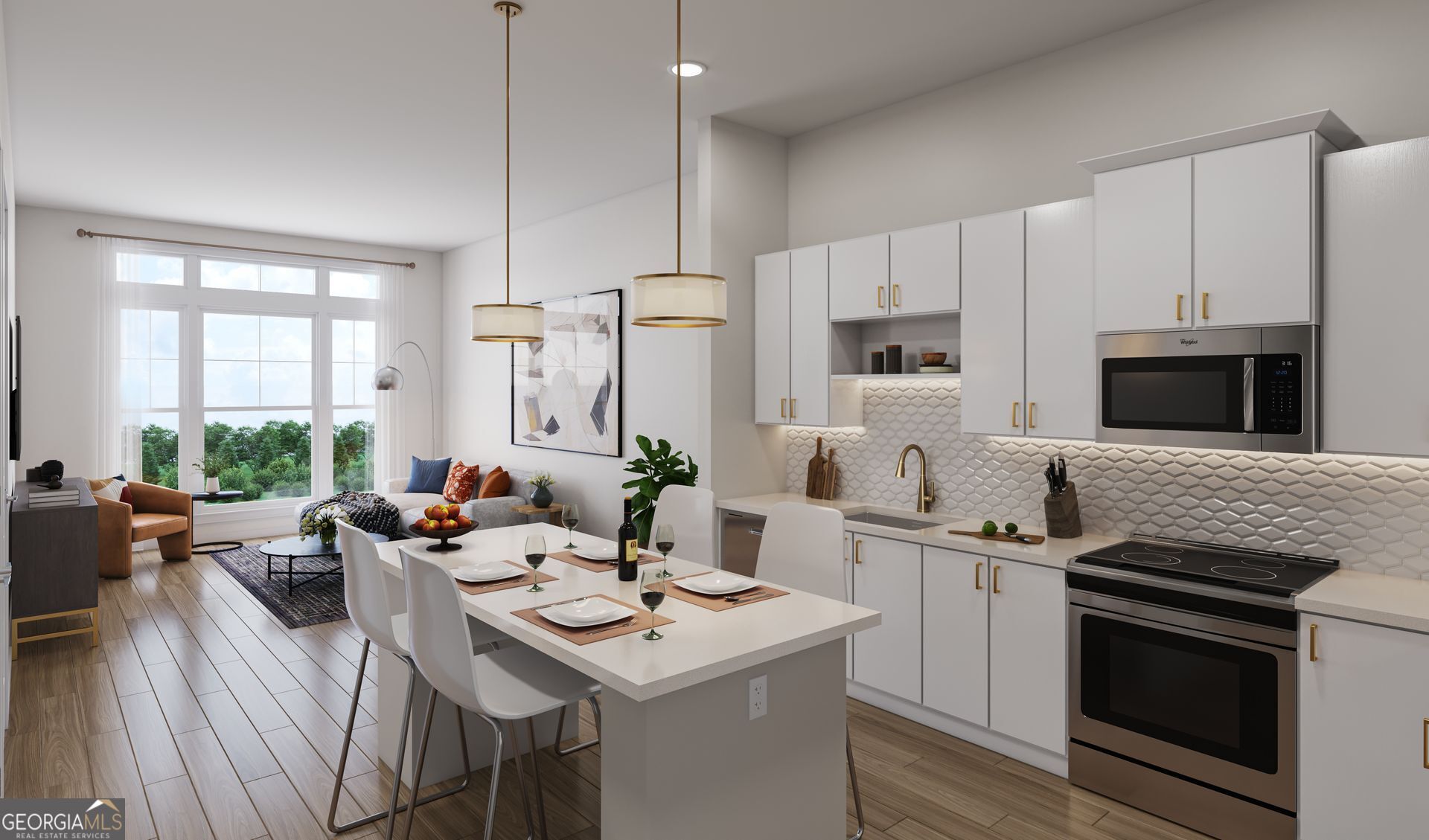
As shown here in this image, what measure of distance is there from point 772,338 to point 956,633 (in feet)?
5.99

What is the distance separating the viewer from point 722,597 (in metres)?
2.57

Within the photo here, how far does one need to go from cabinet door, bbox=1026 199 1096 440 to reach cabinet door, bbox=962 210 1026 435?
52 mm

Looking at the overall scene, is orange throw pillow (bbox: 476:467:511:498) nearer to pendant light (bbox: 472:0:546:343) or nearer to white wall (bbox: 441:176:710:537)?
white wall (bbox: 441:176:710:537)

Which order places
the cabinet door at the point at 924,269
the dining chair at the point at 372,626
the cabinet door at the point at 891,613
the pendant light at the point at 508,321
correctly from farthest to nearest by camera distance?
the cabinet door at the point at 924,269
the cabinet door at the point at 891,613
the pendant light at the point at 508,321
the dining chair at the point at 372,626

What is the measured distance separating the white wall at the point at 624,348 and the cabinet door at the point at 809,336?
18.9 inches

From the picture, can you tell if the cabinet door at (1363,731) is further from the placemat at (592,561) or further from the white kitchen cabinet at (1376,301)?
the placemat at (592,561)

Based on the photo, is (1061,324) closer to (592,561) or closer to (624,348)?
(592,561)

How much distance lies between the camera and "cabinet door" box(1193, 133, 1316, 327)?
258 cm

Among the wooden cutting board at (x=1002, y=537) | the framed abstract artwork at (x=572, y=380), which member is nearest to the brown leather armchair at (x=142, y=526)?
the framed abstract artwork at (x=572, y=380)

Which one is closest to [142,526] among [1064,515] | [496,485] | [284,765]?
[496,485]

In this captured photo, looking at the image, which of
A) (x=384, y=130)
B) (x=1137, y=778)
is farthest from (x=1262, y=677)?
(x=384, y=130)

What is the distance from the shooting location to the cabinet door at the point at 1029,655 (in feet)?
9.91

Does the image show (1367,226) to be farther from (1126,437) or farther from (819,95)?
(819,95)

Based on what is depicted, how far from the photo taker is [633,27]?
11.1 ft
